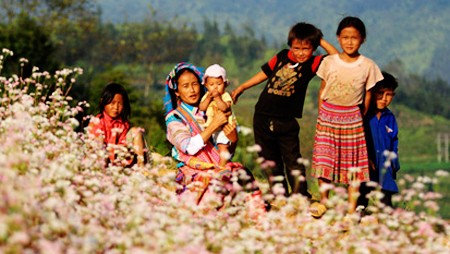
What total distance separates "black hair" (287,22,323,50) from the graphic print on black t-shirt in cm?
34

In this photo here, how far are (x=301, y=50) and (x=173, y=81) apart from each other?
4.59ft

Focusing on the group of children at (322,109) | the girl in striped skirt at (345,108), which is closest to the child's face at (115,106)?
the group of children at (322,109)

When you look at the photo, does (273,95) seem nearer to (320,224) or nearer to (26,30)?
(320,224)

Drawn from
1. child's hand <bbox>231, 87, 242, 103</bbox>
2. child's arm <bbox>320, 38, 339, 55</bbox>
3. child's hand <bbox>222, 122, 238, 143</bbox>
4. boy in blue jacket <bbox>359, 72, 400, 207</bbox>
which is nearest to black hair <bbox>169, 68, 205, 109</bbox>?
child's hand <bbox>231, 87, 242, 103</bbox>

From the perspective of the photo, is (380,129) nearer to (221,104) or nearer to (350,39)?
(350,39)

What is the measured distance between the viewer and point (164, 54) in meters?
117

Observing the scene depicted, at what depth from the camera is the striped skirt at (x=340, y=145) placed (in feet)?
24.9

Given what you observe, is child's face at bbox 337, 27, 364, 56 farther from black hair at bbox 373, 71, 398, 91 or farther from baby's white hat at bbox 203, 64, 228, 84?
baby's white hat at bbox 203, 64, 228, 84

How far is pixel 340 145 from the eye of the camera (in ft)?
25.2

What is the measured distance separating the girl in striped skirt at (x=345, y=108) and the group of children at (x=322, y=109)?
0.01m

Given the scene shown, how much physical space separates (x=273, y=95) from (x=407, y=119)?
141988 mm

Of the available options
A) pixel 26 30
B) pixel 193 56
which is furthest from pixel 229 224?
pixel 193 56

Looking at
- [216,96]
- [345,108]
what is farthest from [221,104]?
[345,108]

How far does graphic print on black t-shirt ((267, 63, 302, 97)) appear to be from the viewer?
7848mm
